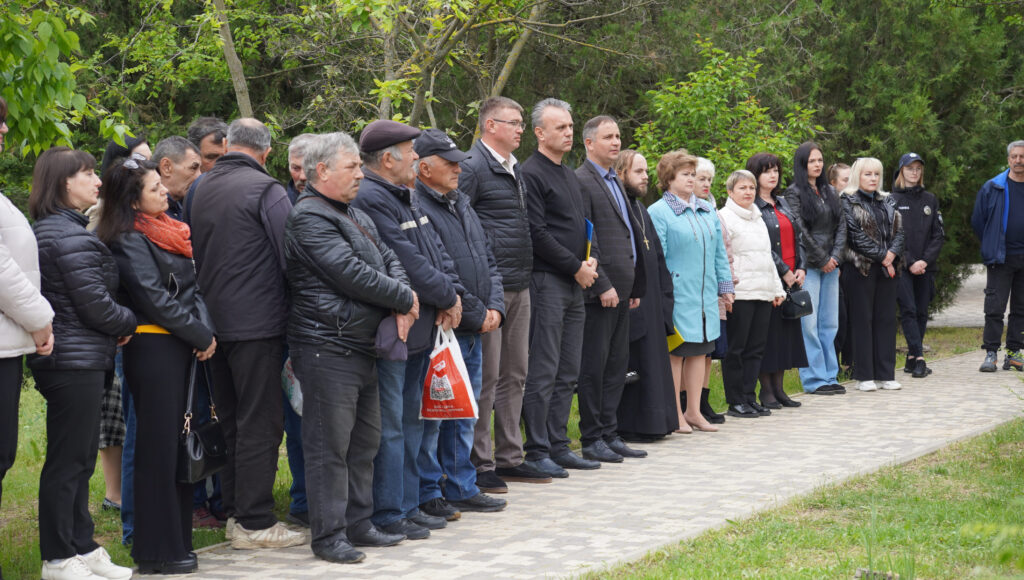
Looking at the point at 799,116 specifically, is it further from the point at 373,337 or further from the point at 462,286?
the point at 373,337

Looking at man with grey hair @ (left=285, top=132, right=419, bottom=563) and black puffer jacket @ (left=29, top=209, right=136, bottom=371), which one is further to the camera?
man with grey hair @ (left=285, top=132, right=419, bottom=563)

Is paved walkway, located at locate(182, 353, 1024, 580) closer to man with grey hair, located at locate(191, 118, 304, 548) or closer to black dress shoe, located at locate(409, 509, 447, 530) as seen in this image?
black dress shoe, located at locate(409, 509, 447, 530)

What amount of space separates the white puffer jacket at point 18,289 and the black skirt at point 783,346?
7.09m

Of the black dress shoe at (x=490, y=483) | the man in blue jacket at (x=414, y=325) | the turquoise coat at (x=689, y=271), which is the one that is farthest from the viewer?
the turquoise coat at (x=689, y=271)

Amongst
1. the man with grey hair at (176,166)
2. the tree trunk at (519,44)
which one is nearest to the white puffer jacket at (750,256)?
the tree trunk at (519,44)

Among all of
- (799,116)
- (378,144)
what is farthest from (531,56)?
(378,144)

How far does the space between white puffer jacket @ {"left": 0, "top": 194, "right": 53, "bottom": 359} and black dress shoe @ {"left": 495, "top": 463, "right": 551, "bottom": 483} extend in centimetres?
346

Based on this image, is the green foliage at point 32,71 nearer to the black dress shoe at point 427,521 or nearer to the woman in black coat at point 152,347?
the woman in black coat at point 152,347

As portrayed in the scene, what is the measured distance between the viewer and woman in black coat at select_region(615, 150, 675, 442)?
8961mm

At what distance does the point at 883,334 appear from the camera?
11.8m

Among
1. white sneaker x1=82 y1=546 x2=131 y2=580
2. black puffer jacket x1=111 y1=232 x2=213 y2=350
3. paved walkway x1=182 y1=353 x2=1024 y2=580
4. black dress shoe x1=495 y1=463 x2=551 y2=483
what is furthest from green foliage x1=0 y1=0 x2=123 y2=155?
black dress shoe x1=495 y1=463 x2=551 y2=483

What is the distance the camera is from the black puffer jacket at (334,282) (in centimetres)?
564

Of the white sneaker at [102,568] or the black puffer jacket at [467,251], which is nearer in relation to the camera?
the white sneaker at [102,568]

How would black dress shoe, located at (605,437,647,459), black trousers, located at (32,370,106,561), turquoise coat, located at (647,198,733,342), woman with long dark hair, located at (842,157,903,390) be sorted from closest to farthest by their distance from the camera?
black trousers, located at (32,370,106,561) < black dress shoe, located at (605,437,647,459) < turquoise coat, located at (647,198,733,342) < woman with long dark hair, located at (842,157,903,390)
